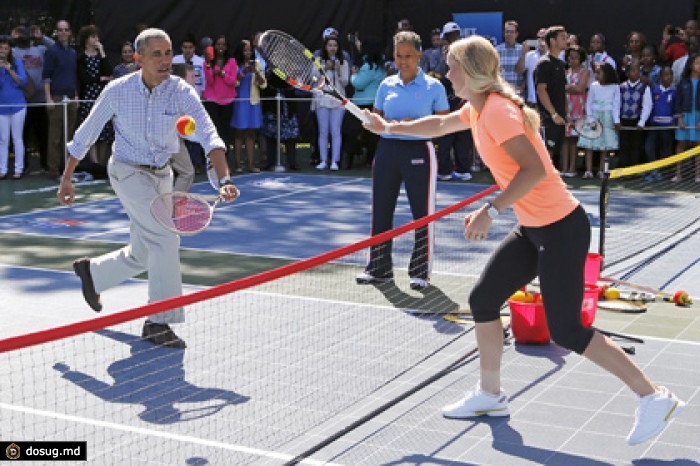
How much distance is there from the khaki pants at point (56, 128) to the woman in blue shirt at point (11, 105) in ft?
1.54

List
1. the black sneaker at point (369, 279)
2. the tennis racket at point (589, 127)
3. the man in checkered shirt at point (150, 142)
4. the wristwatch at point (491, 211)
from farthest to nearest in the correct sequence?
1. the tennis racket at point (589, 127)
2. the black sneaker at point (369, 279)
3. the man in checkered shirt at point (150, 142)
4. the wristwatch at point (491, 211)

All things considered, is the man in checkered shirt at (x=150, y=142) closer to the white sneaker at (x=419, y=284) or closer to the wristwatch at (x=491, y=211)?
the wristwatch at (x=491, y=211)

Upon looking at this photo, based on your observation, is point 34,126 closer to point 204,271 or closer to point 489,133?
point 204,271

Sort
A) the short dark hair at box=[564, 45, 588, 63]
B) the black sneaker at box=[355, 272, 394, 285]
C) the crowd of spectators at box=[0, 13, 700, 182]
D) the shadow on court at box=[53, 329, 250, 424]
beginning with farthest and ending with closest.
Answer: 1. the short dark hair at box=[564, 45, 588, 63]
2. the crowd of spectators at box=[0, 13, 700, 182]
3. the black sneaker at box=[355, 272, 394, 285]
4. the shadow on court at box=[53, 329, 250, 424]

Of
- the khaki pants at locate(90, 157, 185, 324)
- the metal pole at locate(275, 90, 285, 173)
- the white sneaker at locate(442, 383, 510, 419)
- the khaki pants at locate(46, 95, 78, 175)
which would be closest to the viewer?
the white sneaker at locate(442, 383, 510, 419)

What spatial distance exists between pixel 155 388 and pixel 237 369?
0.63m

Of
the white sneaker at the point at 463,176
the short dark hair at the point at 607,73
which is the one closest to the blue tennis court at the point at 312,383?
the short dark hair at the point at 607,73

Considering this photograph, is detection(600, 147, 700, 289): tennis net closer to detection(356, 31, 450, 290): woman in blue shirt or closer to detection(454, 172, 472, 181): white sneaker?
detection(356, 31, 450, 290): woman in blue shirt

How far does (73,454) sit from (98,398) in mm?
1088

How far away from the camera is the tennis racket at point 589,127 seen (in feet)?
57.1

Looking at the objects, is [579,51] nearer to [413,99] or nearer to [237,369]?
[413,99]

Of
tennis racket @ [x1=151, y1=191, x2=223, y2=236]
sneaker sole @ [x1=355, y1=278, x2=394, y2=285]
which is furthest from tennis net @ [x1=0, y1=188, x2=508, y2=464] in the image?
tennis racket @ [x1=151, y1=191, x2=223, y2=236]

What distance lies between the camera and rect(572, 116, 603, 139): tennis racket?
17.4 metres

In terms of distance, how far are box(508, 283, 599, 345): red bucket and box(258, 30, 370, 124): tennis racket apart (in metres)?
2.06
